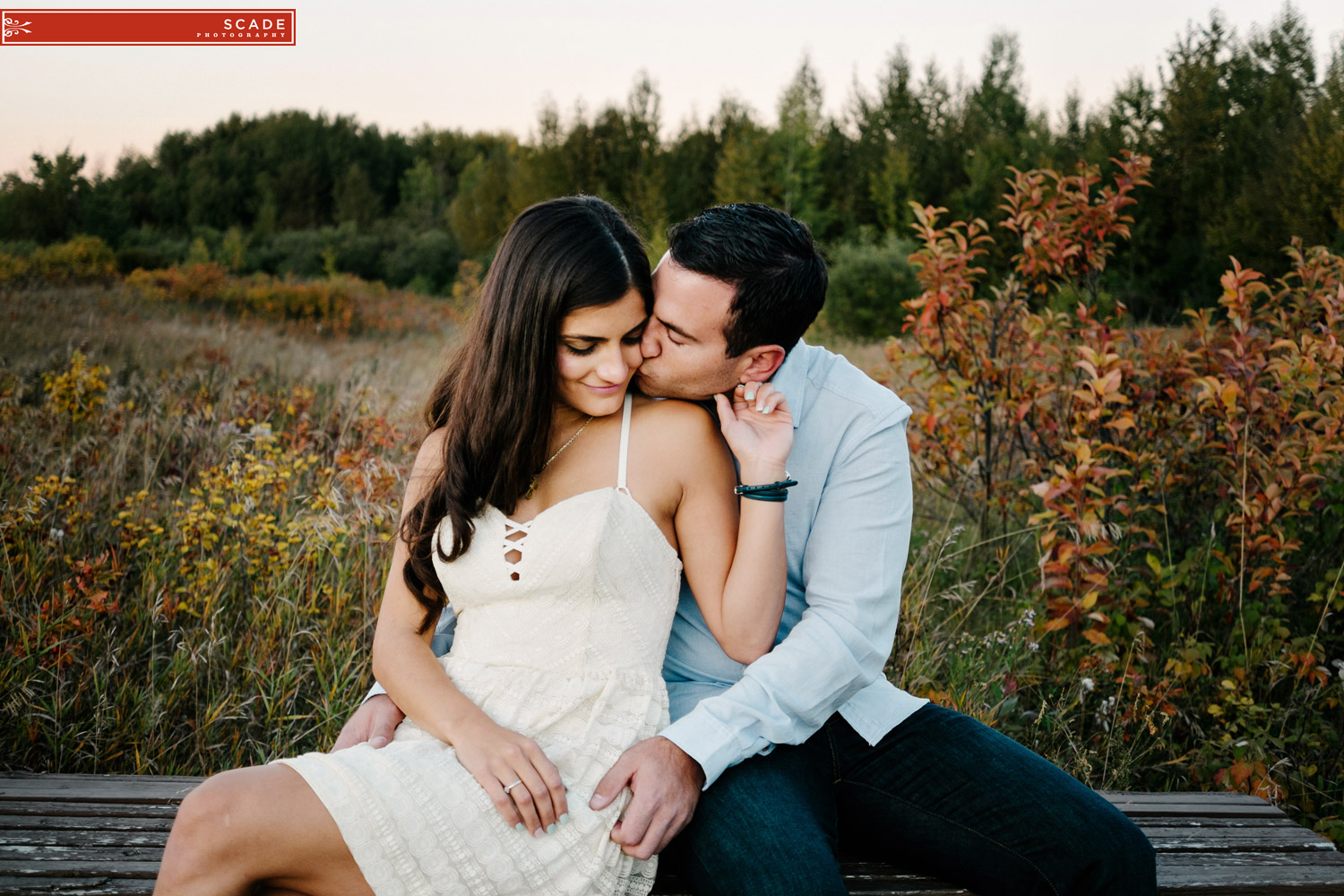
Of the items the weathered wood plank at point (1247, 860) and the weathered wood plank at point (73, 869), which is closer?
the weathered wood plank at point (73, 869)

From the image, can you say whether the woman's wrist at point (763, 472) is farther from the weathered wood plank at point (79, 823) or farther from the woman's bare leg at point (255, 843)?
the weathered wood plank at point (79, 823)

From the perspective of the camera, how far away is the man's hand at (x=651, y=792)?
5.35 ft

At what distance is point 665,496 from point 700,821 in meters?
0.63

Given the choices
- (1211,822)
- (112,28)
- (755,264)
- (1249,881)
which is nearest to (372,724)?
(755,264)

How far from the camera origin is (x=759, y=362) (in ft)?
6.95

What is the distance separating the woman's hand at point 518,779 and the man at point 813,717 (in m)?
0.11

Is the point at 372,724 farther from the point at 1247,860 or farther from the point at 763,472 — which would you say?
the point at 1247,860

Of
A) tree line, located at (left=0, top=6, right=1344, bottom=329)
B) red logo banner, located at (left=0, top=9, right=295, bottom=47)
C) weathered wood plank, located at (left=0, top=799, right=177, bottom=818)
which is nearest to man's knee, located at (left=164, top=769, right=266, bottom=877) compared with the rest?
weathered wood plank, located at (left=0, top=799, right=177, bottom=818)

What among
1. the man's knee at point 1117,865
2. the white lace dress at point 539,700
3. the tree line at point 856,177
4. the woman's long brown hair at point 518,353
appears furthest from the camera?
the tree line at point 856,177

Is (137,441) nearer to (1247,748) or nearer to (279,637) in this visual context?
(279,637)

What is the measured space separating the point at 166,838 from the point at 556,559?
39.2 inches

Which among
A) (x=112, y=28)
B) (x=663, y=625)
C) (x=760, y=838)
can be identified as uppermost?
(x=112, y=28)

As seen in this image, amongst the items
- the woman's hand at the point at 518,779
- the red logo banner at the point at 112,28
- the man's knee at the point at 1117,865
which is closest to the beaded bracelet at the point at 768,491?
the woman's hand at the point at 518,779

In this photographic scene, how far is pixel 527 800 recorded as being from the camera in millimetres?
1590
